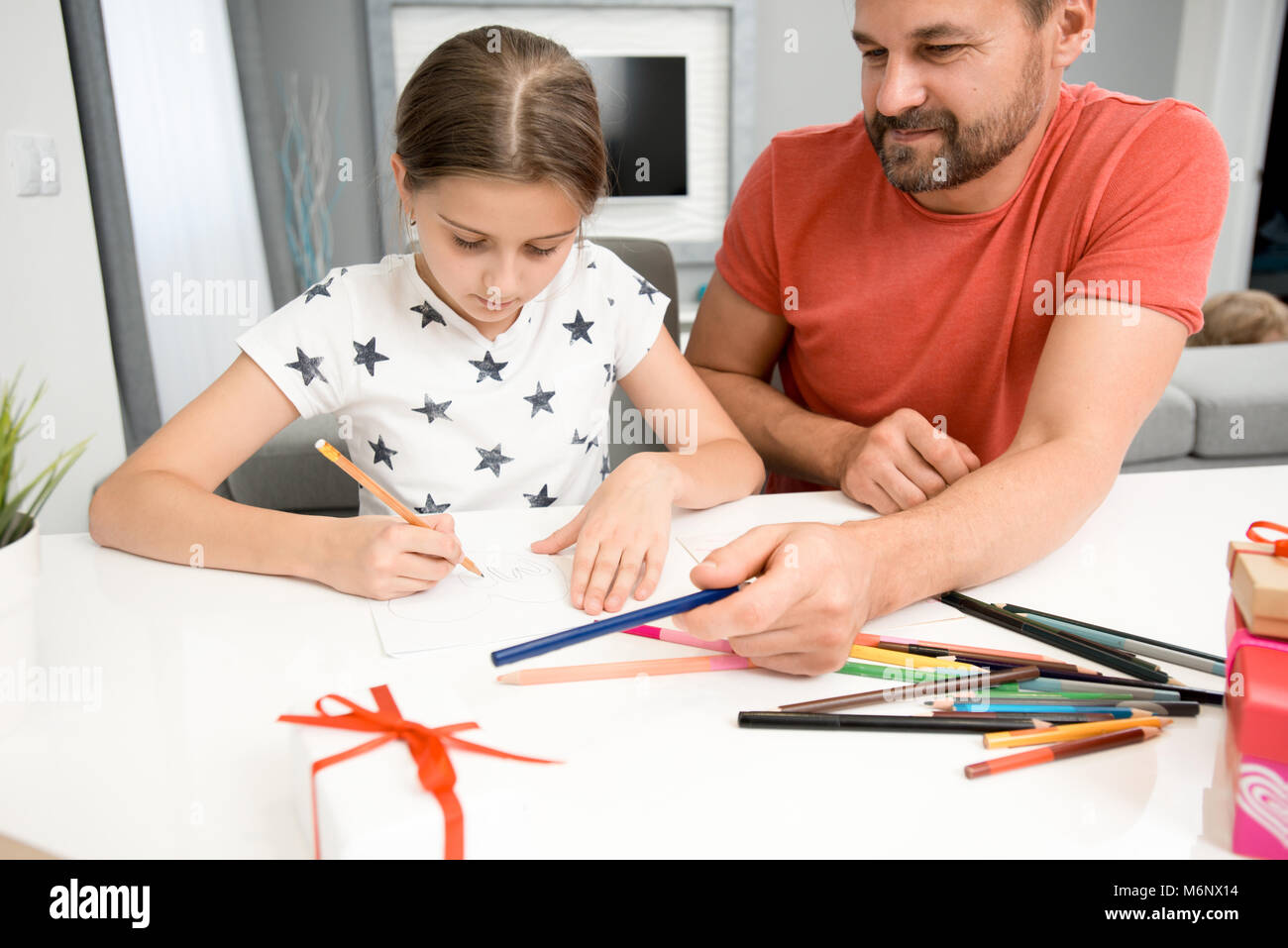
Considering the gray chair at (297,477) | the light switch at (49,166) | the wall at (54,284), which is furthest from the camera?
the gray chair at (297,477)

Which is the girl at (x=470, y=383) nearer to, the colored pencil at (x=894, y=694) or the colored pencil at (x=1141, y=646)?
the colored pencil at (x=894, y=694)

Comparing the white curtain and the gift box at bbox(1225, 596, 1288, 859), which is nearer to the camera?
the gift box at bbox(1225, 596, 1288, 859)

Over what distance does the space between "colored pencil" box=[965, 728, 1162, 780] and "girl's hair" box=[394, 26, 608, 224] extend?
2.23 ft

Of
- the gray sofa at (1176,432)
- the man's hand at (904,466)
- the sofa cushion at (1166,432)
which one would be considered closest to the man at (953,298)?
the man's hand at (904,466)

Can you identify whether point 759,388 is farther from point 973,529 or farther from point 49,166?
point 49,166

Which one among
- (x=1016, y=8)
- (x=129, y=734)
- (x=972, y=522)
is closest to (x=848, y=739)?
(x=972, y=522)

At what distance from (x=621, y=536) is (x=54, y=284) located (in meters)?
1.61

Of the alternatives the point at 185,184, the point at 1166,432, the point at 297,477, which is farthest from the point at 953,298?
the point at 185,184

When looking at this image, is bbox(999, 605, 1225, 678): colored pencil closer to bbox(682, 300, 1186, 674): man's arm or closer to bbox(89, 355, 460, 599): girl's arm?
bbox(682, 300, 1186, 674): man's arm

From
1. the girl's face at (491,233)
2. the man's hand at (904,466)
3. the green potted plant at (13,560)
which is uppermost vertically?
the girl's face at (491,233)

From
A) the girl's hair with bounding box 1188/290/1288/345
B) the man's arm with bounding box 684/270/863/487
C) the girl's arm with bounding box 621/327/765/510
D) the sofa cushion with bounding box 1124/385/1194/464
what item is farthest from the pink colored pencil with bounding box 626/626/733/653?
the girl's hair with bounding box 1188/290/1288/345

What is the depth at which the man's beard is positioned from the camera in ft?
3.92

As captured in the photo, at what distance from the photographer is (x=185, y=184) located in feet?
9.57

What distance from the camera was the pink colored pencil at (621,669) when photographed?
2.26ft
